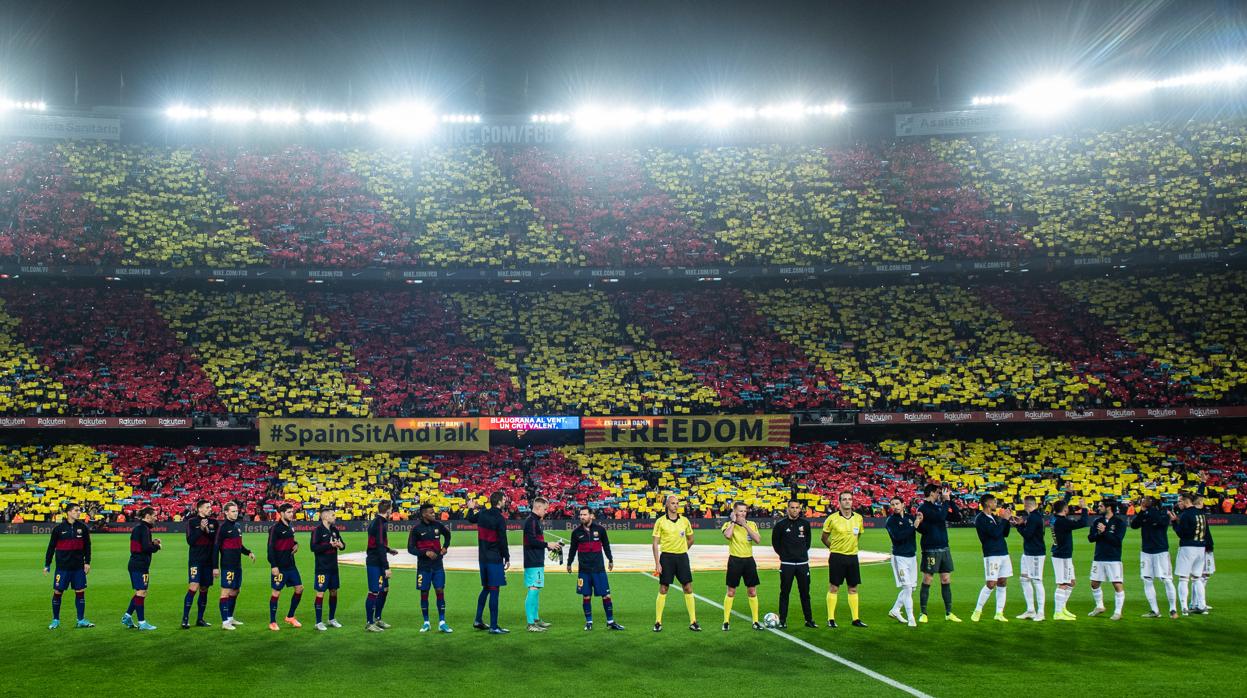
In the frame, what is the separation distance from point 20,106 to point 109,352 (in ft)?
60.2

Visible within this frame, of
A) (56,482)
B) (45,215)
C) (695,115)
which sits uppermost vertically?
(695,115)

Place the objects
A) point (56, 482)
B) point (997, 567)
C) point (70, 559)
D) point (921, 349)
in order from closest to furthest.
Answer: point (70, 559) → point (997, 567) → point (56, 482) → point (921, 349)

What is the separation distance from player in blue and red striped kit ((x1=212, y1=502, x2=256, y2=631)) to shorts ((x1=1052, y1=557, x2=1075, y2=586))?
14.1 meters

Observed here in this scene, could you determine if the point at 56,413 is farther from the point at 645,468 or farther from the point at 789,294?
the point at 789,294

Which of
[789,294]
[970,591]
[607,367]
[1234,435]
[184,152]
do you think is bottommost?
[970,591]

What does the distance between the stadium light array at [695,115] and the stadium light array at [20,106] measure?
28548 millimetres

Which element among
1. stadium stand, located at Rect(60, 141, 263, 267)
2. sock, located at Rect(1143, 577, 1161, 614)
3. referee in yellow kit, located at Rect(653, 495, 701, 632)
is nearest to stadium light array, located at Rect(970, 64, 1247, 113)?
stadium stand, located at Rect(60, 141, 263, 267)

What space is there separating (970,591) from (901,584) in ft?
18.0

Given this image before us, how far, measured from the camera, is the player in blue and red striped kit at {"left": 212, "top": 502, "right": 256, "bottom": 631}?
57.4 ft

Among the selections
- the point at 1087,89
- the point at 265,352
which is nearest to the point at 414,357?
the point at 265,352

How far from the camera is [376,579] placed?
56.5 feet

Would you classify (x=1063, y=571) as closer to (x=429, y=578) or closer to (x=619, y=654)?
(x=619, y=654)

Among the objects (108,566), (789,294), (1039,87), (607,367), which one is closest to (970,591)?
(108,566)

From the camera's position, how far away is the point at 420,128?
62.4 metres
